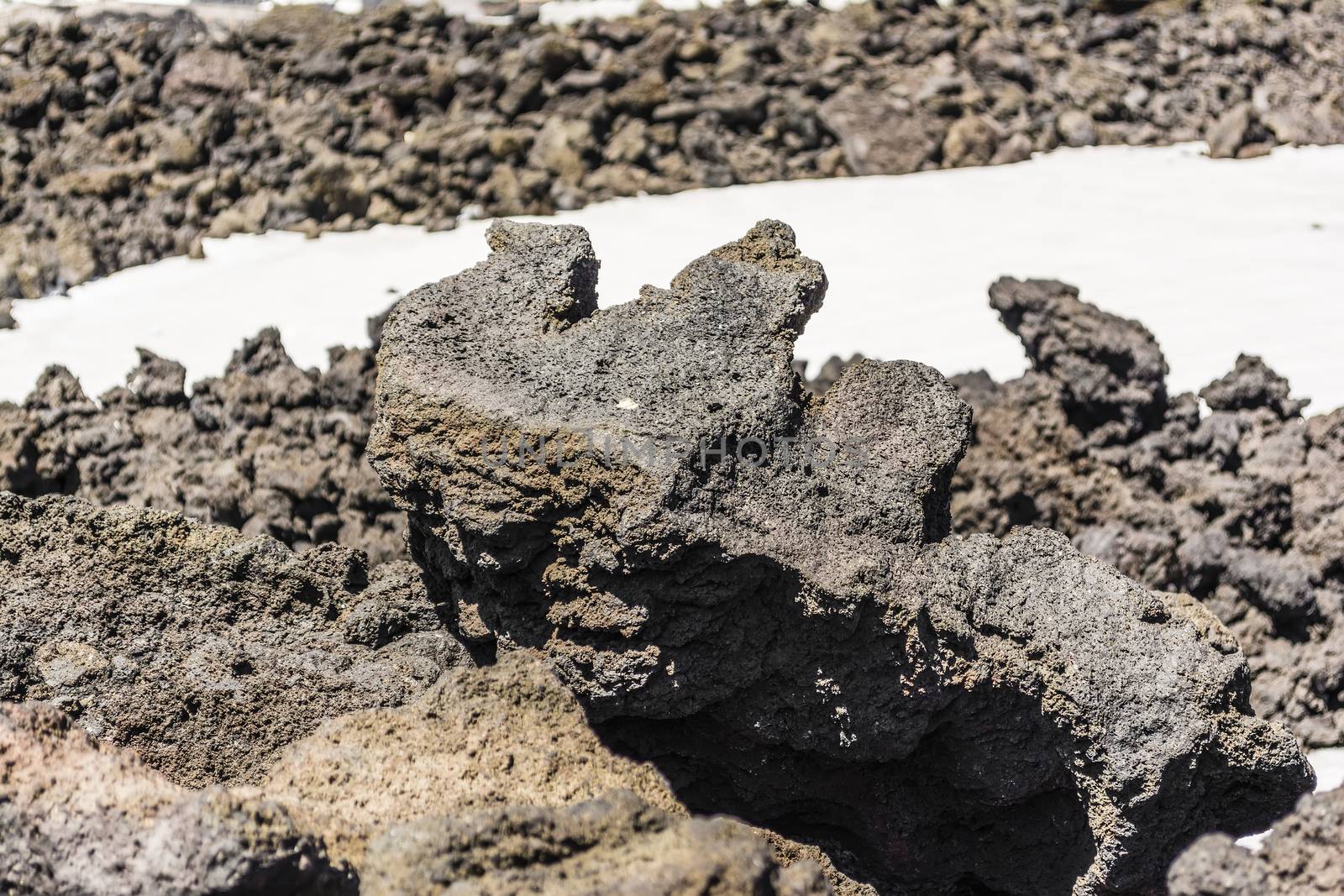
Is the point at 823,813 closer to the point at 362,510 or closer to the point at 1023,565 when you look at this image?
the point at 1023,565

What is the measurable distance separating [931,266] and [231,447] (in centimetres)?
399

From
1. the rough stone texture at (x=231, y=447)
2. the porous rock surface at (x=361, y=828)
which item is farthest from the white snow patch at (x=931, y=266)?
the porous rock surface at (x=361, y=828)

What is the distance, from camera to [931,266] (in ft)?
25.2

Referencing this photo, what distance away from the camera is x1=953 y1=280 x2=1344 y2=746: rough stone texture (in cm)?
488

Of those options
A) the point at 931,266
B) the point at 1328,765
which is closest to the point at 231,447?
the point at 931,266

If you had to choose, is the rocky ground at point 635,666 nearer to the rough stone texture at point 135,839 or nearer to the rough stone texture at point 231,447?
the rough stone texture at point 135,839

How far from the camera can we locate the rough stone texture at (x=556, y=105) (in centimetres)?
849

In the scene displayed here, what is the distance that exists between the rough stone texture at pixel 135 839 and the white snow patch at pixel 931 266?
14.1 ft

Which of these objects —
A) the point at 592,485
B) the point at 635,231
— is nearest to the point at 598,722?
the point at 592,485

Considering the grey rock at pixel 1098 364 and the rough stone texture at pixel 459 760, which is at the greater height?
the rough stone texture at pixel 459 760

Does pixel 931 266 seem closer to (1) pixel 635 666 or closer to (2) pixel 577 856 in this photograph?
(1) pixel 635 666

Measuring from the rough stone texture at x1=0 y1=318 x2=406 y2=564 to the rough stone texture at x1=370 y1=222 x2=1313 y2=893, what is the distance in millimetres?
1677

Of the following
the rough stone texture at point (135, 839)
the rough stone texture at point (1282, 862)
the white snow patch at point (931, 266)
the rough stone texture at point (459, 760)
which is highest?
the rough stone texture at point (135, 839)

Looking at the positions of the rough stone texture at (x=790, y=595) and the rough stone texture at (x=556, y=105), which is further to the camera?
the rough stone texture at (x=556, y=105)
